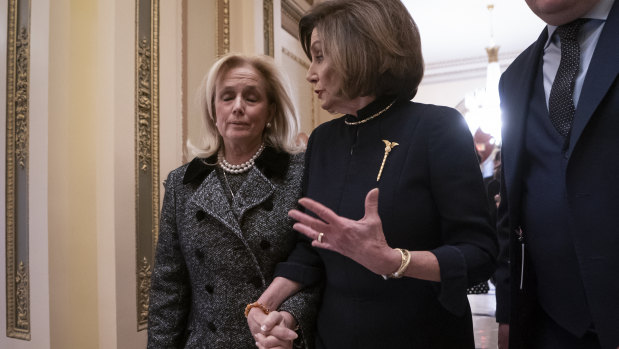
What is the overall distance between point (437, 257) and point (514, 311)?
1.30 feet

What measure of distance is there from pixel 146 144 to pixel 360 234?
1.74 m

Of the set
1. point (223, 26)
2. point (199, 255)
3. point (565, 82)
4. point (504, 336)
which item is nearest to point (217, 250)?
point (199, 255)

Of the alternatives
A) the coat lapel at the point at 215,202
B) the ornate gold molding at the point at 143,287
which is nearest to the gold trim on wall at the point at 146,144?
the ornate gold molding at the point at 143,287

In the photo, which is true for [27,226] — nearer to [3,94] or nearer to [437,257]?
[3,94]

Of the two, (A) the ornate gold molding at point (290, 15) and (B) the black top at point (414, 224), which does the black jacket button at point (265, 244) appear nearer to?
(B) the black top at point (414, 224)

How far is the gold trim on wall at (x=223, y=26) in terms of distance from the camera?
10.2 feet

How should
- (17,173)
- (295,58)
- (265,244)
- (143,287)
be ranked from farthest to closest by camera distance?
1. (295,58)
2. (143,287)
3. (17,173)
4. (265,244)

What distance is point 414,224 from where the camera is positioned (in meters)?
1.06

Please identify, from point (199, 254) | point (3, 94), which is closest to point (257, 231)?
point (199, 254)

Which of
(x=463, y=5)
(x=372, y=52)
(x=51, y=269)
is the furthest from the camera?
(x=463, y=5)

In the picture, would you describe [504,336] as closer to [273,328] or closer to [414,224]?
[414,224]

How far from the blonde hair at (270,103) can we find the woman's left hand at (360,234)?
0.71 meters

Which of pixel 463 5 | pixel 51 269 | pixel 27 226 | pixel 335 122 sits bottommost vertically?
pixel 51 269

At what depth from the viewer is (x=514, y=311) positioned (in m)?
1.21
